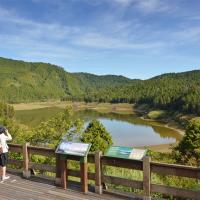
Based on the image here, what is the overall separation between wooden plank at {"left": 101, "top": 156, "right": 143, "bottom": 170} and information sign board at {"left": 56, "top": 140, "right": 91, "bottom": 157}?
1.94ft

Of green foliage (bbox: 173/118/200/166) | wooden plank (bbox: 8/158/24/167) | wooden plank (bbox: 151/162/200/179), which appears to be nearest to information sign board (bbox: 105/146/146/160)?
wooden plank (bbox: 151/162/200/179)

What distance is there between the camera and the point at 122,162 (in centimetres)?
1074

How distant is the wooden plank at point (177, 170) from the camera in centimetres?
948

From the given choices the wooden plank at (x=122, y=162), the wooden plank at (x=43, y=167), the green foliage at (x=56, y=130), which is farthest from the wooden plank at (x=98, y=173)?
the green foliage at (x=56, y=130)

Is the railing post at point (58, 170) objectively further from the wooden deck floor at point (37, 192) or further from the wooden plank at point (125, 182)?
the wooden plank at point (125, 182)

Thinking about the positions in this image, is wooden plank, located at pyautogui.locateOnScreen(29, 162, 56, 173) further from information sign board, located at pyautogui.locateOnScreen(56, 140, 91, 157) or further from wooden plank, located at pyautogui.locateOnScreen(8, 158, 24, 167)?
information sign board, located at pyautogui.locateOnScreen(56, 140, 91, 157)

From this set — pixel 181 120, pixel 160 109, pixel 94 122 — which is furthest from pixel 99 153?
pixel 160 109

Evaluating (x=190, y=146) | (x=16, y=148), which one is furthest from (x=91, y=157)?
(x=190, y=146)

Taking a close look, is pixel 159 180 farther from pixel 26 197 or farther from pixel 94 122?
pixel 94 122

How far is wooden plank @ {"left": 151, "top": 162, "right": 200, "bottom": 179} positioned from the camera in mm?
9477

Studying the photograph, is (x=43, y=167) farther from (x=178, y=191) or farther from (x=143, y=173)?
(x=178, y=191)

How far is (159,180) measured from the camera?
12.7m

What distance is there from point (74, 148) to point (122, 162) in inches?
61.4

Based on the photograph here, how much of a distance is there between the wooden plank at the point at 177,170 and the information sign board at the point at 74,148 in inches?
82.3
